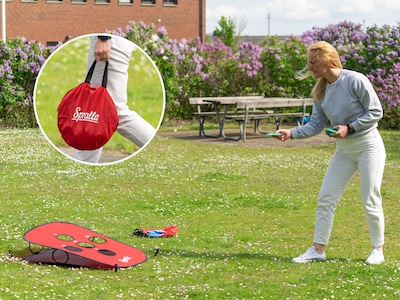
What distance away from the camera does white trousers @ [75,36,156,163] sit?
4.21 meters

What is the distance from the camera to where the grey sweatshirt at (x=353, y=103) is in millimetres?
7141

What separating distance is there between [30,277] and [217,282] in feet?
4.96

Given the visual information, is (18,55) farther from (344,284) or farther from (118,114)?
(118,114)

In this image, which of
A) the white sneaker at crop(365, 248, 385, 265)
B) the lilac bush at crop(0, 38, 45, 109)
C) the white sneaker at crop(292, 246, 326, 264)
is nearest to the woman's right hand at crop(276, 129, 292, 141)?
the white sneaker at crop(292, 246, 326, 264)

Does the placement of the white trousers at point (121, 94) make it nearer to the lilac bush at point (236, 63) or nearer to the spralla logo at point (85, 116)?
the spralla logo at point (85, 116)

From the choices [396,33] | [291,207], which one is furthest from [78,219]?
[396,33]

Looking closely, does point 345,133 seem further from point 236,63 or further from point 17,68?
point 236,63

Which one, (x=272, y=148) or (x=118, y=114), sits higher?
(x=118, y=114)

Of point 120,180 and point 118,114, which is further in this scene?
point 120,180

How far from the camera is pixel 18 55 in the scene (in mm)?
24328

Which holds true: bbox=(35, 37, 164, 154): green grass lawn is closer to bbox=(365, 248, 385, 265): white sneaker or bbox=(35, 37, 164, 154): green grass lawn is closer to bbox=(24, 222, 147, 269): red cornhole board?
bbox=(24, 222, 147, 269): red cornhole board

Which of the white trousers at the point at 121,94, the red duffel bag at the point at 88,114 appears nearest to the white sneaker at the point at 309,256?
the white trousers at the point at 121,94

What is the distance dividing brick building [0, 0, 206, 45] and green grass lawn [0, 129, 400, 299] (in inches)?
1320

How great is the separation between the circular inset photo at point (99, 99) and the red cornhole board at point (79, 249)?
2714 mm
